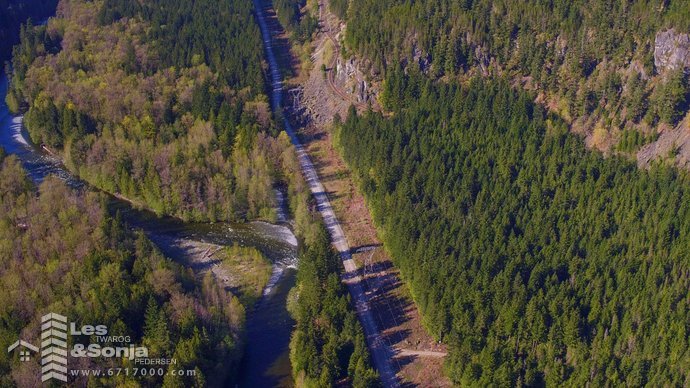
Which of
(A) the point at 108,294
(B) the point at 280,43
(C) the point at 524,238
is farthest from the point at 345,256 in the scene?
(B) the point at 280,43

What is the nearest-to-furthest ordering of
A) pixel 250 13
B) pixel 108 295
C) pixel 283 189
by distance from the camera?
pixel 108 295 → pixel 283 189 → pixel 250 13

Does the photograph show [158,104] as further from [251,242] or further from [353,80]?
[353,80]

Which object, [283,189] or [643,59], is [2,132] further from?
[643,59]

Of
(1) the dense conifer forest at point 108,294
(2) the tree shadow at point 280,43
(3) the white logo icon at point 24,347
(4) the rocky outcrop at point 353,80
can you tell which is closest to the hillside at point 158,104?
(2) the tree shadow at point 280,43

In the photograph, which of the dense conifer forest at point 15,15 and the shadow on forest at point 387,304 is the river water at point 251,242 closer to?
the shadow on forest at point 387,304

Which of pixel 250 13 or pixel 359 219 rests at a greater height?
pixel 250 13

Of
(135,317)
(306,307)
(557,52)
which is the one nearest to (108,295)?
(135,317)
